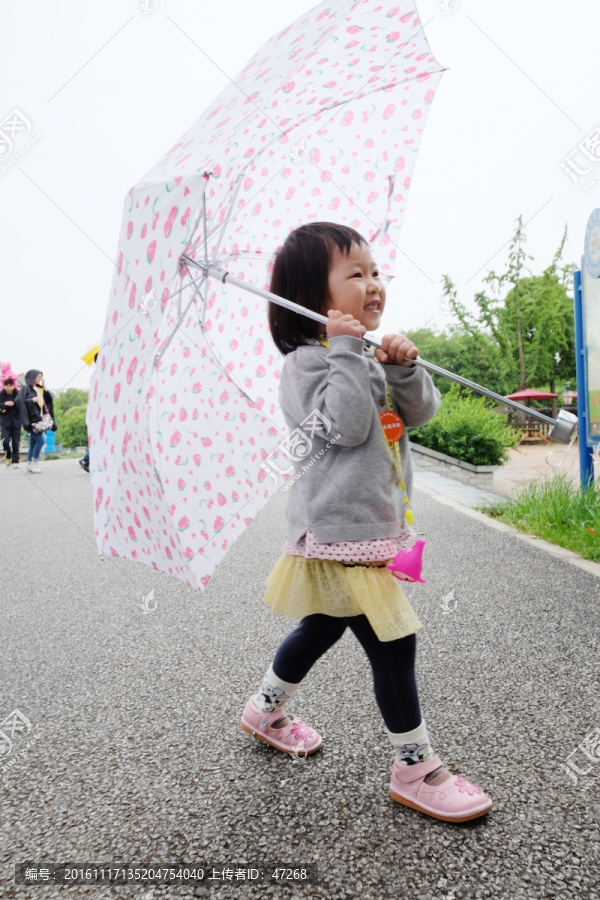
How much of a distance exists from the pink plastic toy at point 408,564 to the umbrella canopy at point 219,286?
0.47 metres

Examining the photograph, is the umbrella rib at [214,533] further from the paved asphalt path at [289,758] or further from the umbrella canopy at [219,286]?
the paved asphalt path at [289,758]

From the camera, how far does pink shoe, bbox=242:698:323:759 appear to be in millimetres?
1975

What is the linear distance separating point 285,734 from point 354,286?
1.27 metres

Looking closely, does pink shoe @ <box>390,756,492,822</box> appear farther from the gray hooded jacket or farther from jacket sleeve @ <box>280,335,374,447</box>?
jacket sleeve @ <box>280,335,374,447</box>

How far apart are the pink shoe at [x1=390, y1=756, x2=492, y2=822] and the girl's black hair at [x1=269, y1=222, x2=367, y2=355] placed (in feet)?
3.67

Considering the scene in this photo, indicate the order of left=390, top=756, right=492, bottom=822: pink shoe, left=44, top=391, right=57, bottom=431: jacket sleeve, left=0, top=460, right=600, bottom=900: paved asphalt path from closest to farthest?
left=0, top=460, right=600, bottom=900: paved asphalt path → left=390, top=756, right=492, bottom=822: pink shoe → left=44, top=391, right=57, bottom=431: jacket sleeve

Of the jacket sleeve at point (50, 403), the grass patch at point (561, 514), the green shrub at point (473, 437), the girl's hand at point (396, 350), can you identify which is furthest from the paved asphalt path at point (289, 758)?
the jacket sleeve at point (50, 403)

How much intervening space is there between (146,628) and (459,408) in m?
8.56

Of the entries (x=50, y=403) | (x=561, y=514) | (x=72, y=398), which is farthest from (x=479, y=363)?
(x=561, y=514)

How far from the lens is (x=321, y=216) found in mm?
2264

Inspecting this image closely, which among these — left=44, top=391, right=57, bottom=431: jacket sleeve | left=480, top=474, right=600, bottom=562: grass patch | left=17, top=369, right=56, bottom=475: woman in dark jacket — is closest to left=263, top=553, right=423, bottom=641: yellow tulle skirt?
left=480, top=474, right=600, bottom=562: grass patch

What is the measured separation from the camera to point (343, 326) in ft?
5.45

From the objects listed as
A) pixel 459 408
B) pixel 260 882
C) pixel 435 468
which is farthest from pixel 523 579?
pixel 459 408

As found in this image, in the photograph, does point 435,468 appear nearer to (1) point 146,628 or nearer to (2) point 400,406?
(1) point 146,628
